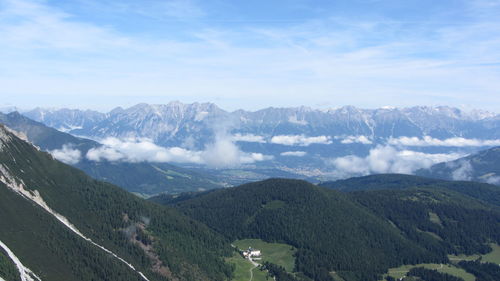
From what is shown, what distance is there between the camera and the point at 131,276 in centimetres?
19650

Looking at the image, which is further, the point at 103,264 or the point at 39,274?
the point at 103,264

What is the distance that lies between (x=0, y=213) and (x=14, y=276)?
1779 inches

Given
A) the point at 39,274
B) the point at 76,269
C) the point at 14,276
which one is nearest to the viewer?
the point at 14,276

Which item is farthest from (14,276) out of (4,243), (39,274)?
(4,243)

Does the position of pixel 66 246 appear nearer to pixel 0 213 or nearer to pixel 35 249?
pixel 35 249

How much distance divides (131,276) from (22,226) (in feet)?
153

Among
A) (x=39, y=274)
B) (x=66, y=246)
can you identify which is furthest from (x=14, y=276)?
(x=66, y=246)

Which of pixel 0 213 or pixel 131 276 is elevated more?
pixel 0 213

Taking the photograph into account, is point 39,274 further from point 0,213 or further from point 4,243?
point 0,213

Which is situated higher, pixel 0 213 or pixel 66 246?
pixel 0 213

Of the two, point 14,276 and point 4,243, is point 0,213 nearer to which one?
point 4,243

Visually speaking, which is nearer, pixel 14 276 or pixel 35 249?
pixel 14 276

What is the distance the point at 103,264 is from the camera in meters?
195

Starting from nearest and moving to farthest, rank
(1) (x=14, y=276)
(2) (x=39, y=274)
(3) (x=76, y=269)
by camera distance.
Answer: (1) (x=14, y=276) → (2) (x=39, y=274) → (3) (x=76, y=269)
